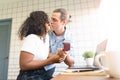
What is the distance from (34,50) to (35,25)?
20 cm

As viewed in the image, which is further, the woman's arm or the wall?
the wall

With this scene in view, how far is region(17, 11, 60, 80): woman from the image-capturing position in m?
0.96

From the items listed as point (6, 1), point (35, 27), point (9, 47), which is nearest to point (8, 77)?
point (9, 47)

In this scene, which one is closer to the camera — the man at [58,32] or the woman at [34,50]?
the woman at [34,50]

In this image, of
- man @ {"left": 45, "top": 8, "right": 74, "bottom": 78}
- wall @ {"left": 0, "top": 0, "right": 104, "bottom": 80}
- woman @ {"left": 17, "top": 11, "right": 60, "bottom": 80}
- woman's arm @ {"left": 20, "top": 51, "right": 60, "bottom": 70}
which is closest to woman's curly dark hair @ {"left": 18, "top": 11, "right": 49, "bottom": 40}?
woman @ {"left": 17, "top": 11, "right": 60, "bottom": 80}

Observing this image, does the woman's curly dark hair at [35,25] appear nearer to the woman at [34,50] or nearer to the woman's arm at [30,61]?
the woman at [34,50]

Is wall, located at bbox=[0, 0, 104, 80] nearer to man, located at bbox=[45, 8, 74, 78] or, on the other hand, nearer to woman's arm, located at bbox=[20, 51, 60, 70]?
man, located at bbox=[45, 8, 74, 78]

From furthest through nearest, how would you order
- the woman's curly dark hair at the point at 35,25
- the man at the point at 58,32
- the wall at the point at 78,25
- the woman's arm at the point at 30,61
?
1. the wall at the point at 78,25
2. the man at the point at 58,32
3. the woman's curly dark hair at the point at 35,25
4. the woman's arm at the point at 30,61

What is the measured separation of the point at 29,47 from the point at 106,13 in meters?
1.68

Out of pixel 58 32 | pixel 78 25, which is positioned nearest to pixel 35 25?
pixel 58 32

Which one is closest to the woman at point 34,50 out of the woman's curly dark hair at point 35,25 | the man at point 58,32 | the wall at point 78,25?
the woman's curly dark hair at point 35,25

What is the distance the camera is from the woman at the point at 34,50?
0.96m

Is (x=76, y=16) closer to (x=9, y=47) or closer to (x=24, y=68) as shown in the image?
(x=9, y=47)

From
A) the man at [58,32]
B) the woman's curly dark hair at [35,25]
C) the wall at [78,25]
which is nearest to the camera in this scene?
the woman's curly dark hair at [35,25]
